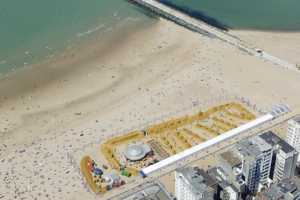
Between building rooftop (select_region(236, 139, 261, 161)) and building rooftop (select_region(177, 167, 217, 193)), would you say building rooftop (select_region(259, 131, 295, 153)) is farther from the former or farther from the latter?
building rooftop (select_region(177, 167, 217, 193))

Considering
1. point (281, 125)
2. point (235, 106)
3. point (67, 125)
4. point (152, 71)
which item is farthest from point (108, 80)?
point (281, 125)

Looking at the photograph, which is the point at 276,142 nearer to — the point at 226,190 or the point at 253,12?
the point at 226,190

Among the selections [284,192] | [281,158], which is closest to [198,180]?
[284,192]

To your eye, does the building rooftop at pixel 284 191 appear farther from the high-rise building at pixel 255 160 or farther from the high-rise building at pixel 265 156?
the high-rise building at pixel 265 156

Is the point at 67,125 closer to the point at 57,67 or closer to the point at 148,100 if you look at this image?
the point at 148,100

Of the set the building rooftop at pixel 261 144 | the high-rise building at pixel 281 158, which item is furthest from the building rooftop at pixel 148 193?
the high-rise building at pixel 281 158

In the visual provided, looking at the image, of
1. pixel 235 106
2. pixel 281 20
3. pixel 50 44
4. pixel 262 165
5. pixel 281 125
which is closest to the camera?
pixel 262 165
